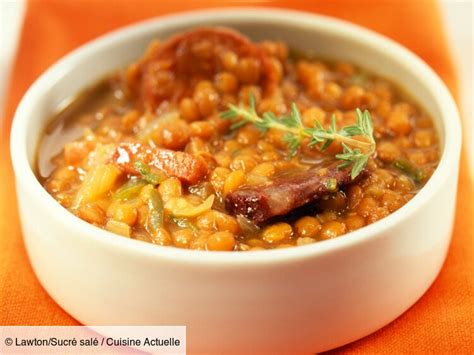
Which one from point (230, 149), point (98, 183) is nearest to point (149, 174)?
point (98, 183)

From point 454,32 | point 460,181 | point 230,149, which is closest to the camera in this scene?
point 230,149

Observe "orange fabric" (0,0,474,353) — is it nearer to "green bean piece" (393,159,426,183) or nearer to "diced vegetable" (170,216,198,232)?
"green bean piece" (393,159,426,183)

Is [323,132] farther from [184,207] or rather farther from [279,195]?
[184,207]

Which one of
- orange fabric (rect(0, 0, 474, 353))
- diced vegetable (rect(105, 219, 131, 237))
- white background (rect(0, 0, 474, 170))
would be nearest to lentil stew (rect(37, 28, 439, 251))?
diced vegetable (rect(105, 219, 131, 237))

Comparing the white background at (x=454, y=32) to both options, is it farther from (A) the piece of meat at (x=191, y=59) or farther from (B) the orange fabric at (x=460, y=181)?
(A) the piece of meat at (x=191, y=59)

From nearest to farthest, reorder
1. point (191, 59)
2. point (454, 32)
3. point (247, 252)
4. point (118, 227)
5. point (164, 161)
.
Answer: point (247, 252) → point (118, 227) → point (164, 161) → point (191, 59) → point (454, 32)

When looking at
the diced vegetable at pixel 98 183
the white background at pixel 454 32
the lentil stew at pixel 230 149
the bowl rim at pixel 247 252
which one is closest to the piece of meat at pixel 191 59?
the lentil stew at pixel 230 149
